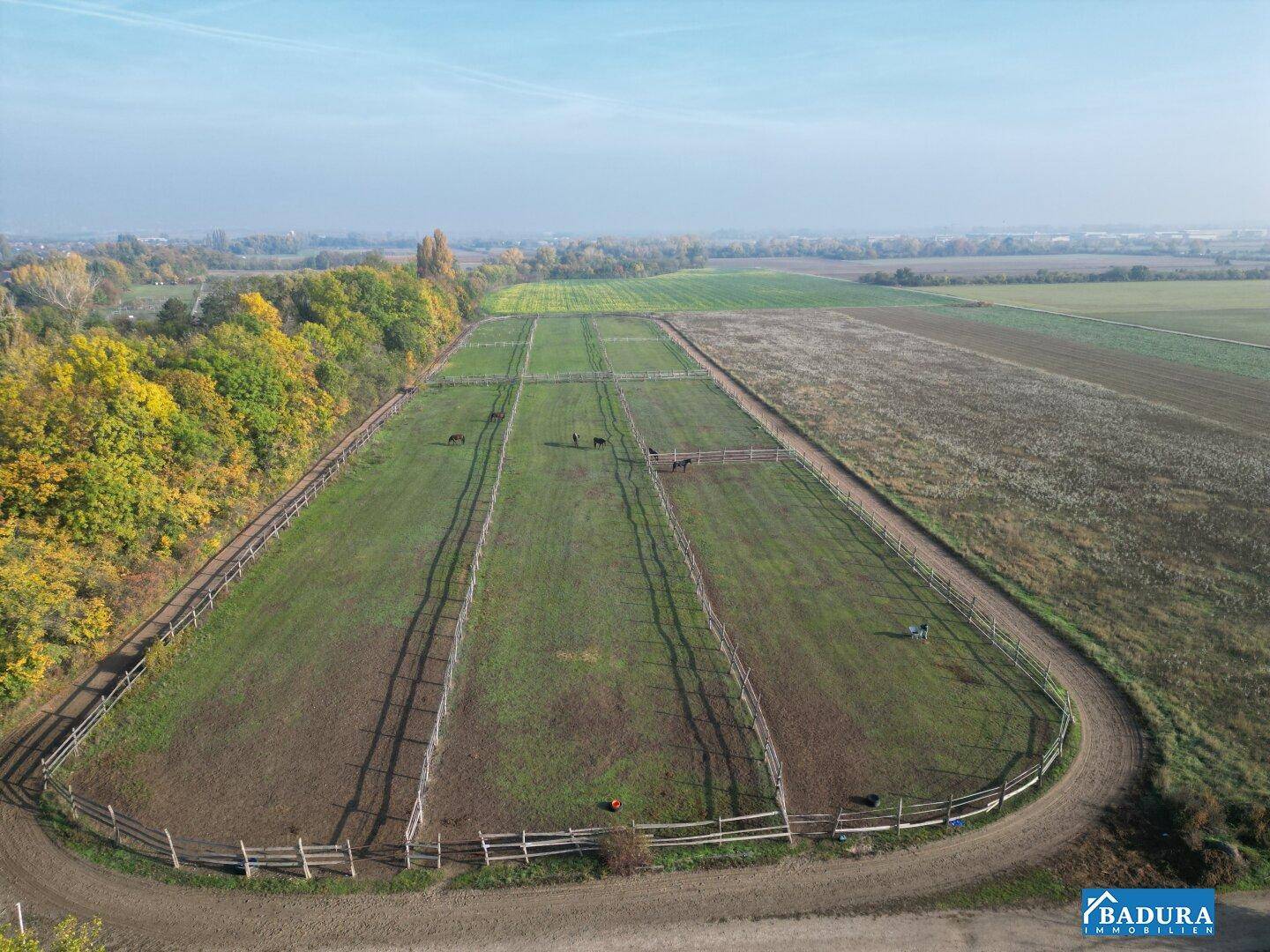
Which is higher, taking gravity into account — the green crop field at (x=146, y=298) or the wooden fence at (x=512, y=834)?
the green crop field at (x=146, y=298)

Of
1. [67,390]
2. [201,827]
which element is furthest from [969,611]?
[67,390]

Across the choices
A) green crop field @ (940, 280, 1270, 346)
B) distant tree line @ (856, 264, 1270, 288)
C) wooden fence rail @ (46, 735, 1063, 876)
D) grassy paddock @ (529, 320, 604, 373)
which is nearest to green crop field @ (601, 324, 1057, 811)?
wooden fence rail @ (46, 735, 1063, 876)

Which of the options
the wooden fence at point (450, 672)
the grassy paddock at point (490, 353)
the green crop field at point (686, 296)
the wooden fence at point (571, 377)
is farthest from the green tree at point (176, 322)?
the green crop field at point (686, 296)

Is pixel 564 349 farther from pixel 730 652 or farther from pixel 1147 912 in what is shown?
pixel 1147 912

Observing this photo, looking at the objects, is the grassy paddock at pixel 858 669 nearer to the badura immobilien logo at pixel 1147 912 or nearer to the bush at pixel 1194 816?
the bush at pixel 1194 816

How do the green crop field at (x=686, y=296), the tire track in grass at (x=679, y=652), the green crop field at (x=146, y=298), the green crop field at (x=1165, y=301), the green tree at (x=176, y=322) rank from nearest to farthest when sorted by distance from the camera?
1. the tire track in grass at (x=679, y=652)
2. the green tree at (x=176, y=322)
3. the green crop field at (x=146, y=298)
4. the green crop field at (x=1165, y=301)
5. the green crop field at (x=686, y=296)

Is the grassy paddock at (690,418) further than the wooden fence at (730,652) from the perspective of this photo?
Yes

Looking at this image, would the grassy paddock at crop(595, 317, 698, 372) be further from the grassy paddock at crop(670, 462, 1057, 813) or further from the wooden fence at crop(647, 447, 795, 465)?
the grassy paddock at crop(670, 462, 1057, 813)

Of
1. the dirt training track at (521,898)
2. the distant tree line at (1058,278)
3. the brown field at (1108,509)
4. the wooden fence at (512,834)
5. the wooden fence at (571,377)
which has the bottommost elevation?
the dirt training track at (521,898)
